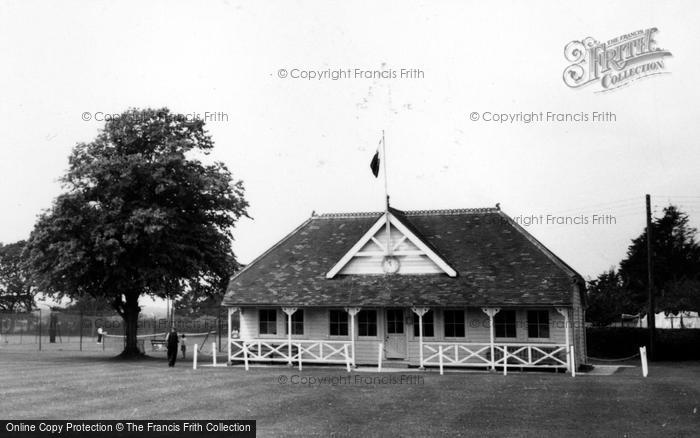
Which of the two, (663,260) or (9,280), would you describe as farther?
(9,280)

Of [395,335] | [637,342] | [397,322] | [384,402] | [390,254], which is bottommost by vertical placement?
[637,342]

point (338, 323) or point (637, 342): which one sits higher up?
point (338, 323)

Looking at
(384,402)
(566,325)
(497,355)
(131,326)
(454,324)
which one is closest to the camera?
(384,402)

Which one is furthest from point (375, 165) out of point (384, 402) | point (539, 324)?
point (384, 402)

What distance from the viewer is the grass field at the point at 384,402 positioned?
15141mm

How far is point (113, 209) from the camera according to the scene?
34.6 metres

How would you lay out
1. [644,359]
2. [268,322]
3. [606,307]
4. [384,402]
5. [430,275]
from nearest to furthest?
[384,402]
[644,359]
[430,275]
[268,322]
[606,307]

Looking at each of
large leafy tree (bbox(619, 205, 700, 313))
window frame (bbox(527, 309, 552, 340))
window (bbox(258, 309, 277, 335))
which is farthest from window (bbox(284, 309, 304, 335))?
large leafy tree (bbox(619, 205, 700, 313))

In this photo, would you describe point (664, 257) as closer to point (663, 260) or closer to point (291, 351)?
point (663, 260)

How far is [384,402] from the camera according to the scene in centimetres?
1852

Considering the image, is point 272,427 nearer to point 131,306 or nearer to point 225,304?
point 225,304

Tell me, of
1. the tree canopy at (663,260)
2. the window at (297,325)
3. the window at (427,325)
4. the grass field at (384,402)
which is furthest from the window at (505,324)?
the tree canopy at (663,260)

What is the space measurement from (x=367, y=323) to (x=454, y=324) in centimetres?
370

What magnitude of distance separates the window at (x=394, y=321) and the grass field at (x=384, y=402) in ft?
15.1
